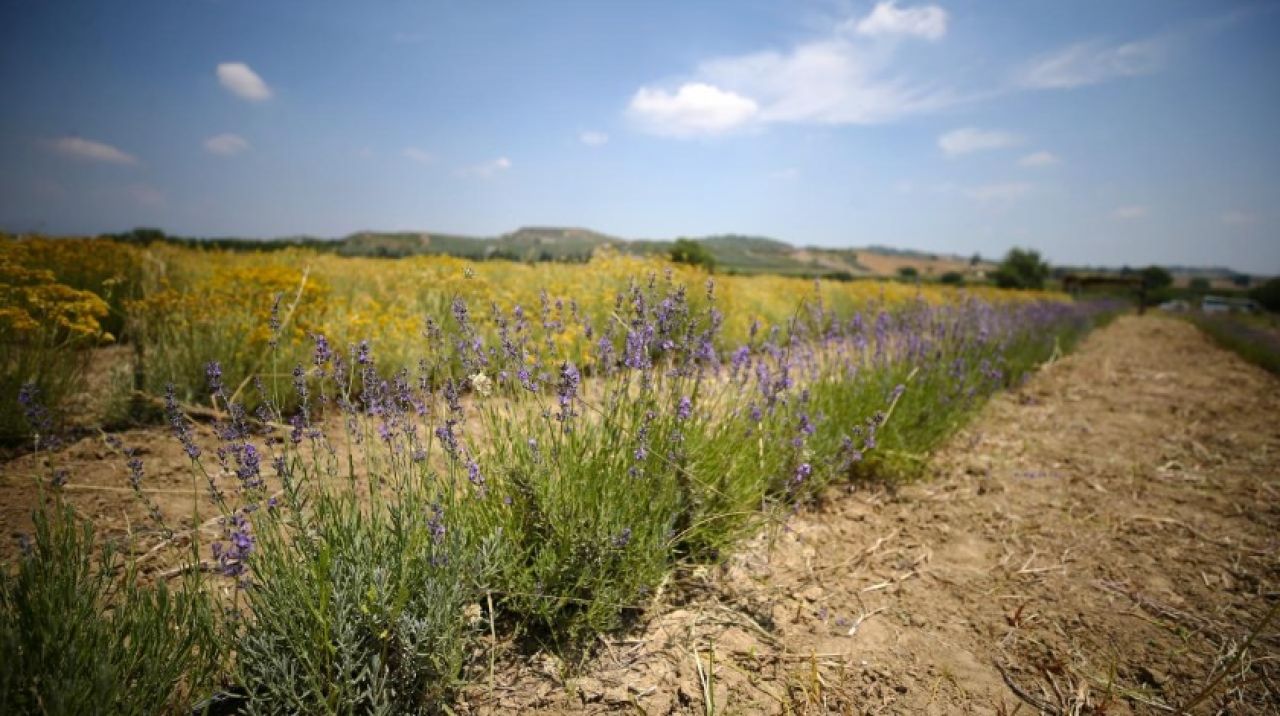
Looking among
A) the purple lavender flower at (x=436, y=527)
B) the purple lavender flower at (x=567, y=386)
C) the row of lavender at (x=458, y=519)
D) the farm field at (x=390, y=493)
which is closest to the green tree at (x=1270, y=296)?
the farm field at (x=390, y=493)

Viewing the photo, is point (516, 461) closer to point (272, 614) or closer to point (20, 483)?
point (272, 614)

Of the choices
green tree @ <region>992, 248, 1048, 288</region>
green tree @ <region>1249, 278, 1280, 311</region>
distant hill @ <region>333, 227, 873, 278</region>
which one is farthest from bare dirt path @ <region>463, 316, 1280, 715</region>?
green tree @ <region>1249, 278, 1280, 311</region>

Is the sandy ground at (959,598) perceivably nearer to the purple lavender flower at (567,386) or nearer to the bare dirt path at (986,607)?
the bare dirt path at (986,607)

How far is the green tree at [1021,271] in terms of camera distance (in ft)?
152

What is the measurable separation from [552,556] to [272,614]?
32.0 inches

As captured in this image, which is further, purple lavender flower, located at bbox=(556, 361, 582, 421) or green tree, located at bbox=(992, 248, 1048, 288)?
green tree, located at bbox=(992, 248, 1048, 288)

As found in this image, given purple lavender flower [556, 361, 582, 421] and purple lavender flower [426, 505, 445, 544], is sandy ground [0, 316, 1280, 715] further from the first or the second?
purple lavender flower [556, 361, 582, 421]

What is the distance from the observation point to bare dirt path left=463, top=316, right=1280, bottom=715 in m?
1.71

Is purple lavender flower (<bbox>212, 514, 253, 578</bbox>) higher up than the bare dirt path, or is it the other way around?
purple lavender flower (<bbox>212, 514, 253, 578</bbox>)

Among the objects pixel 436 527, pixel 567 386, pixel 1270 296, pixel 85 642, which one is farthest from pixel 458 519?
pixel 1270 296

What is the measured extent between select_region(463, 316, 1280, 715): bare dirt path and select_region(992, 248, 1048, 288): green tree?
50.9 metres

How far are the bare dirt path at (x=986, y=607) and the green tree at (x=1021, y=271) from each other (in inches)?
2005

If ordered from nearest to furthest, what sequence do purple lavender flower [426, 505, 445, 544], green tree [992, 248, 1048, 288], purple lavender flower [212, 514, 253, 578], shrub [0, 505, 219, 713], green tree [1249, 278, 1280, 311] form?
shrub [0, 505, 219, 713]
purple lavender flower [212, 514, 253, 578]
purple lavender flower [426, 505, 445, 544]
green tree [1249, 278, 1280, 311]
green tree [992, 248, 1048, 288]

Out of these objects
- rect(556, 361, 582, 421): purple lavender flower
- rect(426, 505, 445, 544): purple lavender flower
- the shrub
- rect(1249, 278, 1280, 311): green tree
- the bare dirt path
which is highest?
rect(1249, 278, 1280, 311): green tree
